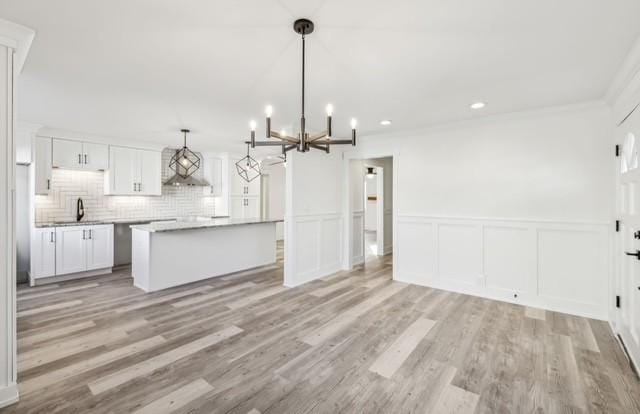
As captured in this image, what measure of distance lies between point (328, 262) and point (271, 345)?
2.71 m

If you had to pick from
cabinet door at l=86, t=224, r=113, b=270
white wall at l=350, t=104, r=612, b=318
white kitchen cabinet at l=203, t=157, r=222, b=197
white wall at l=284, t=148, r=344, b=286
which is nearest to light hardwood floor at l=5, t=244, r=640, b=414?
white wall at l=350, t=104, r=612, b=318

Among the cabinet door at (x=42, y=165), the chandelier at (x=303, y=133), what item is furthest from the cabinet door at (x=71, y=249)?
the chandelier at (x=303, y=133)

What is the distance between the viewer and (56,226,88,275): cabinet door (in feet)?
15.9

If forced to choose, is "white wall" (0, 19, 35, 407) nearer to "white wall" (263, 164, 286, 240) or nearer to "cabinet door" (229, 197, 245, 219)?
"cabinet door" (229, 197, 245, 219)

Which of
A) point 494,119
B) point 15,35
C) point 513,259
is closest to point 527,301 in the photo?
point 513,259

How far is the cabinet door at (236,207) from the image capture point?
24.7 ft

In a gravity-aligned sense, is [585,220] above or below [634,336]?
above

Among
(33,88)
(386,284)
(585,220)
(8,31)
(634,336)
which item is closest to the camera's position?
(8,31)

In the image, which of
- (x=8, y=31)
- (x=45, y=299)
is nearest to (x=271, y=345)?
(x=8, y=31)

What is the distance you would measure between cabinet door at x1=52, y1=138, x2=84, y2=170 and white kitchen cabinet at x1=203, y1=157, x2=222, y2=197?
2563 millimetres

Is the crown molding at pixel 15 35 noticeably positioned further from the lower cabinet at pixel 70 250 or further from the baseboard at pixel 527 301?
the baseboard at pixel 527 301

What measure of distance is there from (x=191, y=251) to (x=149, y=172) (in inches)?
101

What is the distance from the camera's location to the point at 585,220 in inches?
138

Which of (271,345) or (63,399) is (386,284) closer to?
(271,345)
